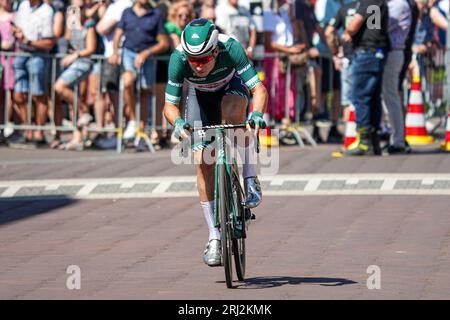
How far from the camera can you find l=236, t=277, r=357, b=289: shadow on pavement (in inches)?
378

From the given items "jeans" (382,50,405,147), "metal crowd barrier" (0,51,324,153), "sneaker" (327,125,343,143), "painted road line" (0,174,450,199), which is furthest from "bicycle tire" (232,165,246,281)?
"sneaker" (327,125,343,143)

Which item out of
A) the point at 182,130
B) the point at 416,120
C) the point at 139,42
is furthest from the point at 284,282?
the point at 416,120

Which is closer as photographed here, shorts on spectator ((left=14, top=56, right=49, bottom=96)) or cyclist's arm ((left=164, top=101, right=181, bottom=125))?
cyclist's arm ((left=164, top=101, right=181, bottom=125))

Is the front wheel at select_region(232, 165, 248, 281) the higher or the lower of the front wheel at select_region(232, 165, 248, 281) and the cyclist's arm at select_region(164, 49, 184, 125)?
the lower

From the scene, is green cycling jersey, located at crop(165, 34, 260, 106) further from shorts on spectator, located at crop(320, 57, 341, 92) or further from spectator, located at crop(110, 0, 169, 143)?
shorts on spectator, located at crop(320, 57, 341, 92)

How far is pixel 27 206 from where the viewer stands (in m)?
14.3

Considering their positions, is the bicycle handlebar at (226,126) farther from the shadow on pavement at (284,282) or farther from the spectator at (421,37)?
the spectator at (421,37)

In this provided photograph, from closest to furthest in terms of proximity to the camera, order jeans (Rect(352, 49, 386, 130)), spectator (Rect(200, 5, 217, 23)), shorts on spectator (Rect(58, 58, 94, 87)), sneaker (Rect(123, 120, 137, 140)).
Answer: jeans (Rect(352, 49, 386, 130))
spectator (Rect(200, 5, 217, 23))
sneaker (Rect(123, 120, 137, 140))
shorts on spectator (Rect(58, 58, 94, 87))

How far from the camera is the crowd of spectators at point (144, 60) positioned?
18375 mm

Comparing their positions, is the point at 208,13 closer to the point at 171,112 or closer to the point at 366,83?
the point at 366,83

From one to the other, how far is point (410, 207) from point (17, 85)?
7.77m

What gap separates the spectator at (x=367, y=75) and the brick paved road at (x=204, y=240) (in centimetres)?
123

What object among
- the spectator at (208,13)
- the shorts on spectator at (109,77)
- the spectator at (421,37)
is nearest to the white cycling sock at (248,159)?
the spectator at (208,13)
